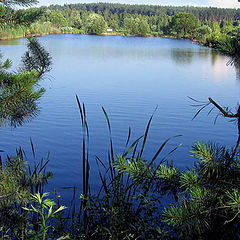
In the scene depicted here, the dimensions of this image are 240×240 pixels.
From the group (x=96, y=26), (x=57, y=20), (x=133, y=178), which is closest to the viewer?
(x=133, y=178)

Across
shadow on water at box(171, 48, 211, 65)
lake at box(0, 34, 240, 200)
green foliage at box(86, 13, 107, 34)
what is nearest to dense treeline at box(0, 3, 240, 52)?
green foliage at box(86, 13, 107, 34)

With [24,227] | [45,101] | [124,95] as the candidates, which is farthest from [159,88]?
[24,227]

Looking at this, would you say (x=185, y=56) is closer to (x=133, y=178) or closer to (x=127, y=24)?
(x=133, y=178)

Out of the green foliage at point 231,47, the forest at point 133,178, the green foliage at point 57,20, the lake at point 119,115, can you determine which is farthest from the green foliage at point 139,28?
the green foliage at point 231,47

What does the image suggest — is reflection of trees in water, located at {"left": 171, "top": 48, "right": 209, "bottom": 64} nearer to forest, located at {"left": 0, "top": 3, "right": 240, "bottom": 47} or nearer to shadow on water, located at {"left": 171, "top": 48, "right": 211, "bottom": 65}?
shadow on water, located at {"left": 171, "top": 48, "right": 211, "bottom": 65}

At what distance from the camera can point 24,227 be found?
2.17 m

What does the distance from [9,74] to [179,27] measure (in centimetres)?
7070

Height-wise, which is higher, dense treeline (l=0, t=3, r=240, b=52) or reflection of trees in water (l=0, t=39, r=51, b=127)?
dense treeline (l=0, t=3, r=240, b=52)

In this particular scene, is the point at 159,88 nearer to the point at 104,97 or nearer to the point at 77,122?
the point at 104,97

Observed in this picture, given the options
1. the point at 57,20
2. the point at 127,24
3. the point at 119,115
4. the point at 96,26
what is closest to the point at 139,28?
the point at 96,26

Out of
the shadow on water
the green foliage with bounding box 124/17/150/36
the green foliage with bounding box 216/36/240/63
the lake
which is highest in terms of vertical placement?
the green foliage with bounding box 124/17/150/36

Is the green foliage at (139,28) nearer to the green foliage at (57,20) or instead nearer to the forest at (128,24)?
the forest at (128,24)

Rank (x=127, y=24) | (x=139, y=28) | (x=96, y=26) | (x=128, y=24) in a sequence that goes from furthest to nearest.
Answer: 1. (x=127, y=24)
2. (x=128, y=24)
3. (x=139, y=28)
4. (x=96, y=26)

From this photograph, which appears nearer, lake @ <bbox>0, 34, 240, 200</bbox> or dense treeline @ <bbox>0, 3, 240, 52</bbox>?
dense treeline @ <bbox>0, 3, 240, 52</bbox>
